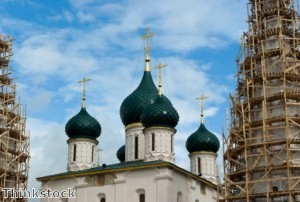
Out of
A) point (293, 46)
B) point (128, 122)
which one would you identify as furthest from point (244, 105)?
point (128, 122)

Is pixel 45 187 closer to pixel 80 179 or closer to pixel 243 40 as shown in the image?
pixel 80 179

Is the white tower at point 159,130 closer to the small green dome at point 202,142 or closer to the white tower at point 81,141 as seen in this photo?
the white tower at point 81,141

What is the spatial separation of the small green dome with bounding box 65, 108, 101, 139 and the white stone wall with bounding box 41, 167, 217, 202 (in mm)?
3223

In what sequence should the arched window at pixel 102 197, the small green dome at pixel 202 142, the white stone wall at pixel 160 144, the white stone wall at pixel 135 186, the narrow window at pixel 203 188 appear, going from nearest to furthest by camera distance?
the white stone wall at pixel 135 186 < the arched window at pixel 102 197 < the white stone wall at pixel 160 144 < the narrow window at pixel 203 188 < the small green dome at pixel 202 142

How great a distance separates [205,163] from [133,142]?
508 centimetres

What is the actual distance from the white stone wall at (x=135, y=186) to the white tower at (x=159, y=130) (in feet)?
4.56

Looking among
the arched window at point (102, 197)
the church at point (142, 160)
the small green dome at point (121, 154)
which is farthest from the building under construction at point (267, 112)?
the small green dome at point (121, 154)

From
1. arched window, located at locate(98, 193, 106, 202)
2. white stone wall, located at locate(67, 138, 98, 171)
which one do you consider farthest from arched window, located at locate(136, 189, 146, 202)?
white stone wall, located at locate(67, 138, 98, 171)

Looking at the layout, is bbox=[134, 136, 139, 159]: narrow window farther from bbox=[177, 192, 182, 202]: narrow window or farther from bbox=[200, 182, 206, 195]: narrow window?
bbox=[177, 192, 182, 202]: narrow window

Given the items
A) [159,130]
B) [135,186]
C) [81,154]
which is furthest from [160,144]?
[81,154]

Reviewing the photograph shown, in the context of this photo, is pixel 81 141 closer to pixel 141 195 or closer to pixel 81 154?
pixel 81 154

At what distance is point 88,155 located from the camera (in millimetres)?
30078

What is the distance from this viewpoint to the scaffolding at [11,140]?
1105 inches

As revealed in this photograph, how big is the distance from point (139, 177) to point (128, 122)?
5450 mm
